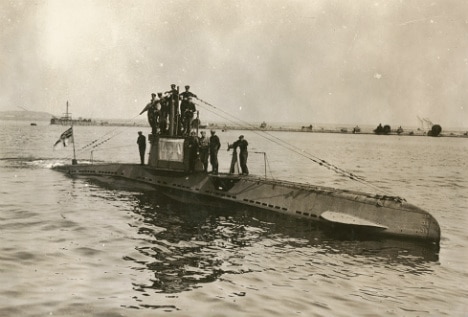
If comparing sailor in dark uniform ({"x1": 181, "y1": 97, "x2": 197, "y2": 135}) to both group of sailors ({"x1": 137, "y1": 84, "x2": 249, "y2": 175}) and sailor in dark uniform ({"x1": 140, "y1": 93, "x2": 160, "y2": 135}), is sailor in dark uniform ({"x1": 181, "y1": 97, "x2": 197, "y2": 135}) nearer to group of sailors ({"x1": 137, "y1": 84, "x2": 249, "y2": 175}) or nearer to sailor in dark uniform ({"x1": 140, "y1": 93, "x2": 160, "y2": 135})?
group of sailors ({"x1": 137, "y1": 84, "x2": 249, "y2": 175})

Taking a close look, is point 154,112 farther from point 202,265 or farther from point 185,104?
point 202,265

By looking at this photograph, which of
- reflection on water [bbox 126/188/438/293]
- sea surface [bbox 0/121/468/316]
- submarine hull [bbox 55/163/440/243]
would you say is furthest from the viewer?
submarine hull [bbox 55/163/440/243]

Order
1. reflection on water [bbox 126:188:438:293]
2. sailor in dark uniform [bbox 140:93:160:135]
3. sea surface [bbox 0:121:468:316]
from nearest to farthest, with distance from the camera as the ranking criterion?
1. sea surface [bbox 0:121:468:316]
2. reflection on water [bbox 126:188:438:293]
3. sailor in dark uniform [bbox 140:93:160:135]

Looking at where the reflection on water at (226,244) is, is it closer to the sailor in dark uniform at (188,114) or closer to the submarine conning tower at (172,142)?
the submarine conning tower at (172,142)

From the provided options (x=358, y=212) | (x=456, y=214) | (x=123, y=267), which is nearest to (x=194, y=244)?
(x=123, y=267)

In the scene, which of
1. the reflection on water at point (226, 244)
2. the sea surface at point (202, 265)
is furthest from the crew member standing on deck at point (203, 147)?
the reflection on water at point (226, 244)

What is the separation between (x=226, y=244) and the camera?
566 inches

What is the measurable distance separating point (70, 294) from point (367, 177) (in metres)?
32.5

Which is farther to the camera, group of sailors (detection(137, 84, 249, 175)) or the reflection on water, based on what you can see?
group of sailors (detection(137, 84, 249, 175))

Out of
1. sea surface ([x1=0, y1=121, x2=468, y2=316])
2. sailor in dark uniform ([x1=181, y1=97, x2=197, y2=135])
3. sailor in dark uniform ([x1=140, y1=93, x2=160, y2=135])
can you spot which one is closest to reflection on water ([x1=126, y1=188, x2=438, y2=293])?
sea surface ([x1=0, y1=121, x2=468, y2=316])

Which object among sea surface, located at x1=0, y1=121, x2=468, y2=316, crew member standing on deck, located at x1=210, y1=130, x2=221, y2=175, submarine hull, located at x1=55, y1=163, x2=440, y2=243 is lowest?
sea surface, located at x1=0, y1=121, x2=468, y2=316

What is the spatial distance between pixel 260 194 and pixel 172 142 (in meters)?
5.28

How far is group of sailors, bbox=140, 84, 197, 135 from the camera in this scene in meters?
22.2

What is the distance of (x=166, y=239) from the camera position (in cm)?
1462
